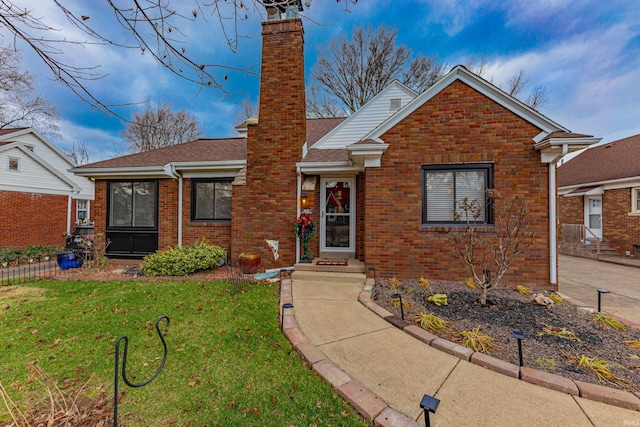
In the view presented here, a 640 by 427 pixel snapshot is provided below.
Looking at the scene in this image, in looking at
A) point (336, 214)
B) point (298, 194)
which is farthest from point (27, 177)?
point (336, 214)

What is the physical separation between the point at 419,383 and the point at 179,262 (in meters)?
6.37

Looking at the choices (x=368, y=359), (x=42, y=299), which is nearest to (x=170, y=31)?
(x=368, y=359)

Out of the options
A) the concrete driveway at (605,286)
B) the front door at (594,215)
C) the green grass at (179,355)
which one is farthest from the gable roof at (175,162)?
the front door at (594,215)

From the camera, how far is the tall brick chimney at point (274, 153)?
23.9 ft

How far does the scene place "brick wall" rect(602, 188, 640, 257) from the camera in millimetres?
10836

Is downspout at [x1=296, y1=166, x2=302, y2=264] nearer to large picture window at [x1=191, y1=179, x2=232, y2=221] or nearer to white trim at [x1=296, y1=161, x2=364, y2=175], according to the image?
white trim at [x1=296, y1=161, x2=364, y2=175]

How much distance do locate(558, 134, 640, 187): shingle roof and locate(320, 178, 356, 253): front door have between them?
12.7m

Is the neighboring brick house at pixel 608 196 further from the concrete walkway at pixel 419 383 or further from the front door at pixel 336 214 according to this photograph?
the concrete walkway at pixel 419 383

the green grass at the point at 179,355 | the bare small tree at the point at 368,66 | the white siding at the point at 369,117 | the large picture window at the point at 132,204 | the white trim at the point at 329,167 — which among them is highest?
the bare small tree at the point at 368,66

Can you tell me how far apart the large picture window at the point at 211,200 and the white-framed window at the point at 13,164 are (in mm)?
10760

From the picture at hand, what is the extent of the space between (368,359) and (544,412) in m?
1.54

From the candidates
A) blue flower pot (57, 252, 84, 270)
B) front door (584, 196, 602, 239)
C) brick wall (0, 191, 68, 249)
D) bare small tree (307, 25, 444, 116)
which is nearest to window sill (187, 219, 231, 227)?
blue flower pot (57, 252, 84, 270)

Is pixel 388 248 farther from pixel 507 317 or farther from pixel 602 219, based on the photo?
pixel 602 219

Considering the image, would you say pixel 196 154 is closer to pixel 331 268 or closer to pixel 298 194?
pixel 298 194
